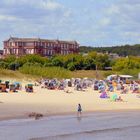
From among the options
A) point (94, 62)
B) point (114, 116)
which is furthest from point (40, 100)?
point (94, 62)

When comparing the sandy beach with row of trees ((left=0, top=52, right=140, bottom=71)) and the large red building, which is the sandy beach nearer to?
row of trees ((left=0, top=52, right=140, bottom=71))

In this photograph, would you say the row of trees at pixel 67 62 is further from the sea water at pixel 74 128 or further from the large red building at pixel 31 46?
the sea water at pixel 74 128

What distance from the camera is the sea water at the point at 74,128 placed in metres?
19.4

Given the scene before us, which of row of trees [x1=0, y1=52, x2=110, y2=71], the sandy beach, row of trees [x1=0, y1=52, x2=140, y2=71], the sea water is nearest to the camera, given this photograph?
the sea water

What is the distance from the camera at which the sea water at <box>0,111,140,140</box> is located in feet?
63.8

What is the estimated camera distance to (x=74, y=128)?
72.6 feet

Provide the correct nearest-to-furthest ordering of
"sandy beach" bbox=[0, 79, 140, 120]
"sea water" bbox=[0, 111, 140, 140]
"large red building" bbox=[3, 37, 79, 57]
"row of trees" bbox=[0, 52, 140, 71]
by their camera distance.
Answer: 1. "sea water" bbox=[0, 111, 140, 140]
2. "sandy beach" bbox=[0, 79, 140, 120]
3. "row of trees" bbox=[0, 52, 140, 71]
4. "large red building" bbox=[3, 37, 79, 57]

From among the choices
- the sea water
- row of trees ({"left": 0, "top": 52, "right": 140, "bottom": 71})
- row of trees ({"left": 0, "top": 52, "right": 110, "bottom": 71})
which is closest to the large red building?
row of trees ({"left": 0, "top": 52, "right": 140, "bottom": 71})

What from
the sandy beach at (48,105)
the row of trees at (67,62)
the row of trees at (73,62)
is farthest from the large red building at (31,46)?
the sandy beach at (48,105)

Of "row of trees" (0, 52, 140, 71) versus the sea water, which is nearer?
the sea water

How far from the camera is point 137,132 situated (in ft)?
70.8

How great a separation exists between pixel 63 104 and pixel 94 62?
2659 inches

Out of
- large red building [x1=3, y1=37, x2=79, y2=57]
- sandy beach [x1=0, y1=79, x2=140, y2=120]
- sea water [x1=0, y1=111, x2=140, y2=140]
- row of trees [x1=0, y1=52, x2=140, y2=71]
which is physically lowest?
sea water [x1=0, y1=111, x2=140, y2=140]

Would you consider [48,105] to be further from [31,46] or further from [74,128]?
[31,46]
